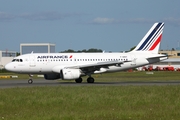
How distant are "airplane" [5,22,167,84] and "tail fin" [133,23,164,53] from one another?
119 cm

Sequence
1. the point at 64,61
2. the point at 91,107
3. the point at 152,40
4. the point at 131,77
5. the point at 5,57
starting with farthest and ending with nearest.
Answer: the point at 5,57, the point at 131,77, the point at 152,40, the point at 64,61, the point at 91,107

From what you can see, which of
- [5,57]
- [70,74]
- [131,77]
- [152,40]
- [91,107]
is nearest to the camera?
[91,107]

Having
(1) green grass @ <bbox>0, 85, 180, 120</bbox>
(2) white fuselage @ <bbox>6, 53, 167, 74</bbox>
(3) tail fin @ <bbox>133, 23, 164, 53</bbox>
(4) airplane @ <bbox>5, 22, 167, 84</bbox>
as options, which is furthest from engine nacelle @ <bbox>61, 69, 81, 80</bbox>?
(1) green grass @ <bbox>0, 85, 180, 120</bbox>

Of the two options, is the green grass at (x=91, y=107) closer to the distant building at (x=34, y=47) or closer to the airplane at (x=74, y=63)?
the airplane at (x=74, y=63)

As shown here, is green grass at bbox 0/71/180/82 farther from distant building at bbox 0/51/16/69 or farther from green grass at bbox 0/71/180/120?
distant building at bbox 0/51/16/69

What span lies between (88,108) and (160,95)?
6.52m

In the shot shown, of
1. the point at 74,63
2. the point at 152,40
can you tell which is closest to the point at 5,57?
the point at 152,40

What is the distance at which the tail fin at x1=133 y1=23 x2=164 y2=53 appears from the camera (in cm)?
5050

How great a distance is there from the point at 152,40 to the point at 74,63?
35.3ft

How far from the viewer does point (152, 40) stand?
168ft

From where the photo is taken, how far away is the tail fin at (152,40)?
5050cm

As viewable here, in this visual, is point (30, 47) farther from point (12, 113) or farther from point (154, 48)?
point (12, 113)

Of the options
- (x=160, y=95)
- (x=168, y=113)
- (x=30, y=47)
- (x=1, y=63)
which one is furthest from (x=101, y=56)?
(x=30, y=47)

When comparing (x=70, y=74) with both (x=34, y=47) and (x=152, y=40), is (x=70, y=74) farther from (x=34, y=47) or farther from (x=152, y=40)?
(x=34, y=47)
